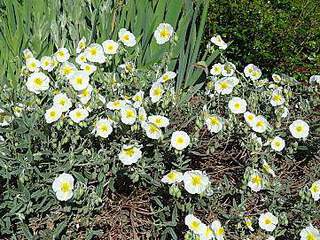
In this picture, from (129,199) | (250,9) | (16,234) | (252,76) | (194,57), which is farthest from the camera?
(250,9)

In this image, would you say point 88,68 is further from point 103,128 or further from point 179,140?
point 179,140

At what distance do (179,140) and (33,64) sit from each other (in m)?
0.75

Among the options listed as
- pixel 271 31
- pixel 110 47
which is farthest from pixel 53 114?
pixel 271 31

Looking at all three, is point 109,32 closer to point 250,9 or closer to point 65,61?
point 65,61

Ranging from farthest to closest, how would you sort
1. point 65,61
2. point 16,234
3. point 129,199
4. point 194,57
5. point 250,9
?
1. point 250,9
2. point 194,57
3. point 65,61
4. point 129,199
5. point 16,234

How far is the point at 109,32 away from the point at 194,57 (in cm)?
45

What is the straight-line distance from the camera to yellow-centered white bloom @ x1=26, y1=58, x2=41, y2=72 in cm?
244

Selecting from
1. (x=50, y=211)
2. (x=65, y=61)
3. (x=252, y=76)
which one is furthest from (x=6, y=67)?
(x=252, y=76)

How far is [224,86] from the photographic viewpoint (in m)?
2.47

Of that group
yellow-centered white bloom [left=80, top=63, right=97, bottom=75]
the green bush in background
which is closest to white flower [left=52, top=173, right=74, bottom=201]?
yellow-centered white bloom [left=80, top=63, right=97, bottom=75]

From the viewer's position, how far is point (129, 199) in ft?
7.52

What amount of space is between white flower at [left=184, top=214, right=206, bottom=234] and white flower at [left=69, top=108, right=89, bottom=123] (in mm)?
535

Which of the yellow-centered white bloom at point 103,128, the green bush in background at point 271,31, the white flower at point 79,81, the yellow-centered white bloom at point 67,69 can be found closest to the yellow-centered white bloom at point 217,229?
the yellow-centered white bloom at point 103,128

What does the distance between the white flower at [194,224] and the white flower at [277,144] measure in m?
0.49
